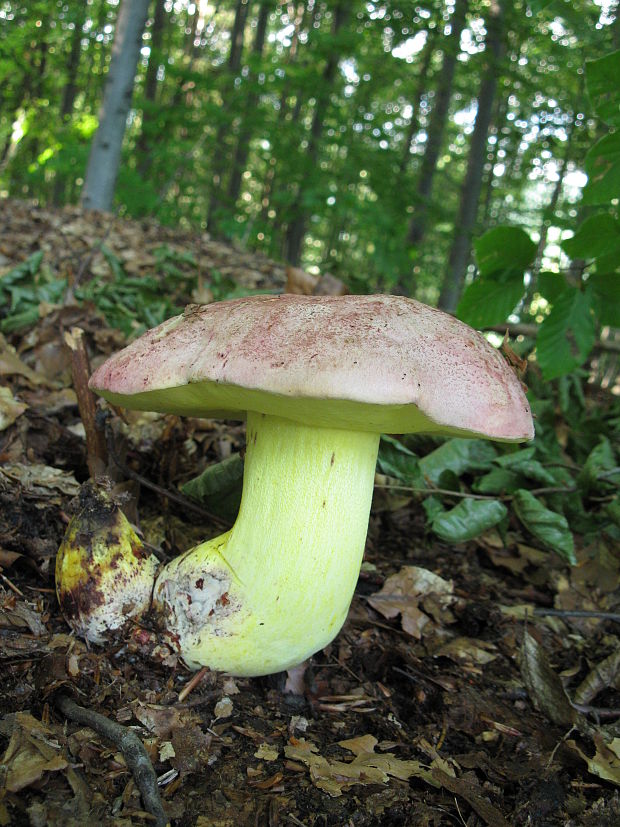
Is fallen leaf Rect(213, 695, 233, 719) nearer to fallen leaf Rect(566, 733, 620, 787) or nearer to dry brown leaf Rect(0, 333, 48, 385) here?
fallen leaf Rect(566, 733, 620, 787)

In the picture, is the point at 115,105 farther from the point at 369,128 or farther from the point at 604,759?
the point at 604,759

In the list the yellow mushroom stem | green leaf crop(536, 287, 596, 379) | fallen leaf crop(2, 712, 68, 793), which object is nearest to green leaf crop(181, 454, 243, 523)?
the yellow mushroom stem

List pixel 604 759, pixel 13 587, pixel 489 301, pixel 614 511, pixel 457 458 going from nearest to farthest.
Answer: pixel 604 759, pixel 13 587, pixel 614 511, pixel 489 301, pixel 457 458

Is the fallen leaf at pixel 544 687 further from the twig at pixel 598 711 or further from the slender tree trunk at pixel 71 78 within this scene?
the slender tree trunk at pixel 71 78

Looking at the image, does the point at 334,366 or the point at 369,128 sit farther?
the point at 369,128

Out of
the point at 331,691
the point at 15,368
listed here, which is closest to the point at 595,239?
the point at 331,691

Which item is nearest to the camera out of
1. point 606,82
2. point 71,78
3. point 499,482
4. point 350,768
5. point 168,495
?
point 350,768
